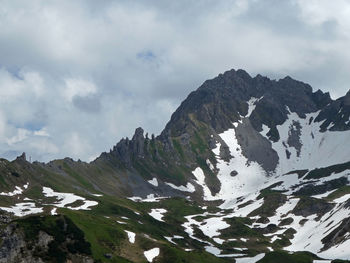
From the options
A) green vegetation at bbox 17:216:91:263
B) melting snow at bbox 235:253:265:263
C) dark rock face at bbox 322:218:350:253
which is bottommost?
melting snow at bbox 235:253:265:263

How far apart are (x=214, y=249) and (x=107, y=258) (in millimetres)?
74065

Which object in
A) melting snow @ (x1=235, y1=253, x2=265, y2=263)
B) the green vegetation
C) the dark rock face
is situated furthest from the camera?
the dark rock face

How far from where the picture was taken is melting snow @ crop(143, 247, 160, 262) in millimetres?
144988

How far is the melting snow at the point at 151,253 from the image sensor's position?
14499 cm

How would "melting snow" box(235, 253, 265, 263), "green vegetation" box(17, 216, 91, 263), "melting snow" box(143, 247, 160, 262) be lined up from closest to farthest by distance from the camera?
"green vegetation" box(17, 216, 91, 263) → "melting snow" box(143, 247, 160, 262) → "melting snow" box(235, 253, 265, 263)

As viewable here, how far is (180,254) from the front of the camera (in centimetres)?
14825

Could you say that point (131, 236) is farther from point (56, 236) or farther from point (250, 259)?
point (250, 259)

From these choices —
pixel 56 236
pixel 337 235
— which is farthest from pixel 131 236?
pixel 337 235

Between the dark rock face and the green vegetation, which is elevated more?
the green vegetation

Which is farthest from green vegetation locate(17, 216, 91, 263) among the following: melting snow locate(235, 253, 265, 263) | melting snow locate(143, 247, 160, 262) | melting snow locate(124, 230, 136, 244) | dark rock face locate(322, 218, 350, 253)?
dark rock face locate(322, 218, 350, 253)

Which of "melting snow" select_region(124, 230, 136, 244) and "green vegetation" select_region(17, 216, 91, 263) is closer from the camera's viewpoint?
"green vegetation" select_region(17, 216, 91, 263)

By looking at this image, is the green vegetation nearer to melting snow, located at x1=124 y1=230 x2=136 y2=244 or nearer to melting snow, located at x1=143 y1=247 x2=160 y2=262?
melting snow, located at x1=143 y1=247 x2=160 y2=262

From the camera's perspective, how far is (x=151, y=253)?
148000 mm

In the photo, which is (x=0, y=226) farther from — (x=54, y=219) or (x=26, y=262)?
(x=26, y=262)
